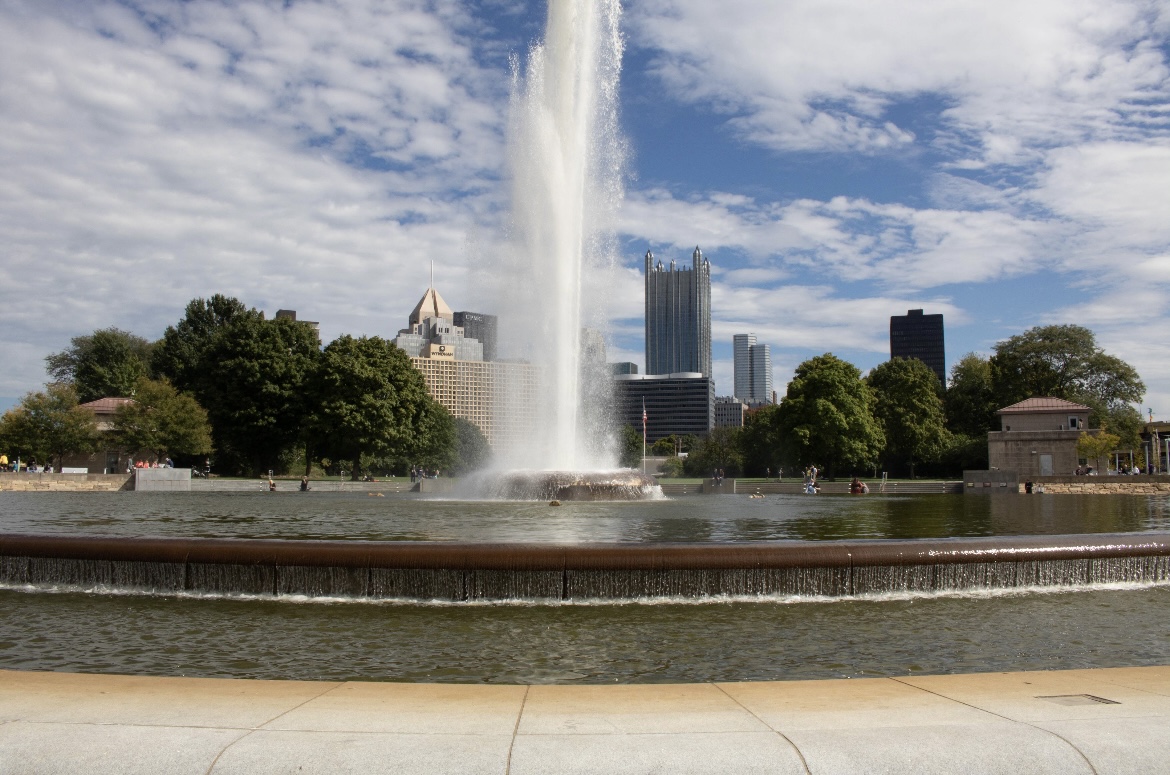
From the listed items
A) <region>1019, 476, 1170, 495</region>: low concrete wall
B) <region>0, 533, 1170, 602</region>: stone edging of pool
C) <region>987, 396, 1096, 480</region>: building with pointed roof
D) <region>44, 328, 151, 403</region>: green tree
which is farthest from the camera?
<region>44, 328, 151, 403</region>: green tree

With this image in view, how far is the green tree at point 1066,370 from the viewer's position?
94.2m

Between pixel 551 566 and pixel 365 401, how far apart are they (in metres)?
57.8

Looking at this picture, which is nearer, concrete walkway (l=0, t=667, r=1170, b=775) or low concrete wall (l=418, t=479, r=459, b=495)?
concrete walkway (l=0, t=667, r=1170, b=775)

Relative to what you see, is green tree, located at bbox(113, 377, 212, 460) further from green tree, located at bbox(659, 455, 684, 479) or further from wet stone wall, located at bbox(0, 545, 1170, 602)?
green tree, located at bbox(659, 455, 684, 479)

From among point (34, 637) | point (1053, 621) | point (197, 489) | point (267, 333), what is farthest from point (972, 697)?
point (267, 333)

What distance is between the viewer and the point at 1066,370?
3784 inches

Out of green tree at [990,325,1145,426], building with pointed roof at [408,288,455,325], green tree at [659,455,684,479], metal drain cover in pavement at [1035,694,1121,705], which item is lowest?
green tree at [659,455,684,479]

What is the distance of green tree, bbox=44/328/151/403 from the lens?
89.7m

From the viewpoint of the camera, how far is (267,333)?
2837 inches

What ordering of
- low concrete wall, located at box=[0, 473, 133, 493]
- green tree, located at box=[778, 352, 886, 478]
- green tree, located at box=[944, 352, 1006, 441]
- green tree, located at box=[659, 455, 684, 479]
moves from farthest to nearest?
green tree, located at box=[659, 455, 684, 479] → green tree, located at box=[944, 352, 1006, 441] → green tree, located at box=[778, 352, 886, 478] → low concrete wall, located at box=[0, 473, 133, 493]

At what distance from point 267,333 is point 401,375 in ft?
38.8

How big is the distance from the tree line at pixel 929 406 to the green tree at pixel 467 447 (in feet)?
121

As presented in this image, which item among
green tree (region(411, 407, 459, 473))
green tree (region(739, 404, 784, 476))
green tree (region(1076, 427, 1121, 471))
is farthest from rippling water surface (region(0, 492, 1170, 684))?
green tree (region(739, 404, 784, 476))

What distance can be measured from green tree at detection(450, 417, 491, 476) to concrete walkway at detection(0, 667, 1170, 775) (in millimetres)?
97653
